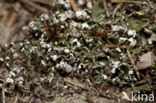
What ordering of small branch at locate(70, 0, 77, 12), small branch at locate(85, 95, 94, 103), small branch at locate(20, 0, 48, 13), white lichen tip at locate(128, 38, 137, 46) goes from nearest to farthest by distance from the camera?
small branch at locate(85, 95, 94, 103)
white lichen tip at locate(128, 38, 137, 46)
small branch at locate(70, 0, 77, 12)
small branch at locate(20, 0, 48, 13)

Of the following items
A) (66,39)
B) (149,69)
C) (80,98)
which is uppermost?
(66,39)

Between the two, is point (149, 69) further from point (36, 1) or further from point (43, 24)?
point (36, 1)

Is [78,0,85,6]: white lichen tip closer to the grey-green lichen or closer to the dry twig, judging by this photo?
the grey-green lichen

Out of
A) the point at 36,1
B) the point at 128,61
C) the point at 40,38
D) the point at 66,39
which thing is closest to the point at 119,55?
the point at 128,61

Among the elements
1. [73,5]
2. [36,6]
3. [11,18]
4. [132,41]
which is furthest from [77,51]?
[11,18]

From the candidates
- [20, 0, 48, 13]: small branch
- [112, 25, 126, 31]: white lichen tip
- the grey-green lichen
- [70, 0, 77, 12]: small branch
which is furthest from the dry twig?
[112, 25, 126, 31]: white lichen tip

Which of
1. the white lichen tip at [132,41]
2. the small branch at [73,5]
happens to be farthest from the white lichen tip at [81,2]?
the white lichen tip at [132,41]

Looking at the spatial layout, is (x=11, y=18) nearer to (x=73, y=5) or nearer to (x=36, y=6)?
(x=36, y=6)

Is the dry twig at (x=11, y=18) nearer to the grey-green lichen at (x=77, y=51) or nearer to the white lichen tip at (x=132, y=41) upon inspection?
the grey-green lichen at (x=77, y=51)
